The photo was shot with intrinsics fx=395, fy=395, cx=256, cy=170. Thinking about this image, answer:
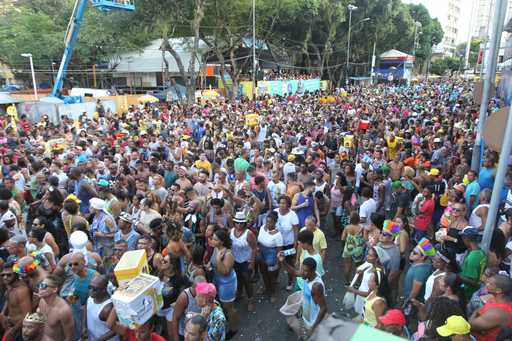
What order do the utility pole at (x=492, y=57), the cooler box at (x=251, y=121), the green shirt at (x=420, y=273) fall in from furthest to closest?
the cooler box at (x=251, y=121), the utility pole at (x=492, y=57), the green shirt at (x=420, y=273)

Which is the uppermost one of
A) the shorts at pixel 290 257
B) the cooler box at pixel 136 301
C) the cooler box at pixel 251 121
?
the cooler box at pixel 251 121

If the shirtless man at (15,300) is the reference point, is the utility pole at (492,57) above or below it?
above

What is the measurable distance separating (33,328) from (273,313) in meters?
3.01

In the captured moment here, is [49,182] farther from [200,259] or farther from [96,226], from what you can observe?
[200,259]

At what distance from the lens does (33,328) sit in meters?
3.43

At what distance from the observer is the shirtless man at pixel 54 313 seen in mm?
3609

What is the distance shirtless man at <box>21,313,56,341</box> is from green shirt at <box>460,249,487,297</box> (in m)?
4.27

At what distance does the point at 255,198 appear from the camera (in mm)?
6469

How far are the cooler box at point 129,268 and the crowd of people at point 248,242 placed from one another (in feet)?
1.31

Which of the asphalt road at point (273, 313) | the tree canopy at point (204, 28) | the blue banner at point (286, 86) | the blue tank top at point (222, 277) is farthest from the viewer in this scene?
the blue banner at point (286, 86)

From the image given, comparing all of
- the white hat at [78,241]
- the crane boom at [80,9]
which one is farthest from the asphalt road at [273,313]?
the crane boom at [80,9]

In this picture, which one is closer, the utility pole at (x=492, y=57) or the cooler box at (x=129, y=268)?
the cooler box at (x=129, y=268)

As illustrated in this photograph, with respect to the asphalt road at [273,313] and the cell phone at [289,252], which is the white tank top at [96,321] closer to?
the asphalt road at [273,313]

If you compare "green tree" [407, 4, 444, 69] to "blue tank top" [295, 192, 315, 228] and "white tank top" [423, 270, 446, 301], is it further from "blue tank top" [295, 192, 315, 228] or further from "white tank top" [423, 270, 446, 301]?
"white tank top" [423, 270, 446, 301]
